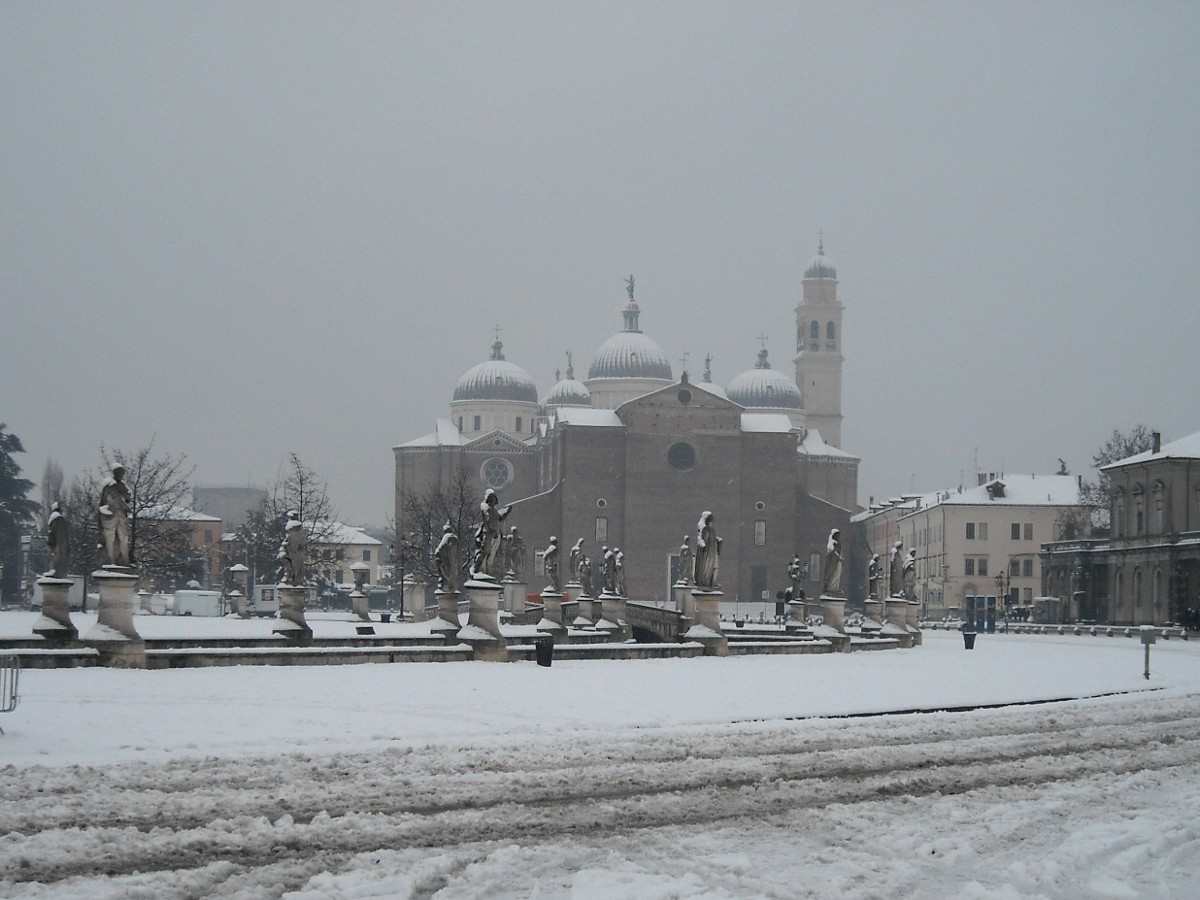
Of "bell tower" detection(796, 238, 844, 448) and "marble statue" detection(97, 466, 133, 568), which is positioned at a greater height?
"bell tower" detection(796, 238, 844, 448)

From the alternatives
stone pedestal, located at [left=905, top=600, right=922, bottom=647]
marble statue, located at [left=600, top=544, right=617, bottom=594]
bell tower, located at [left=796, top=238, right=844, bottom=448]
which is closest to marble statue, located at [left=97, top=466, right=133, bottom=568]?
marble statue, located at [left=600, top=544, right=617, bottom=594]

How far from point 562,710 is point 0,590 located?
6367 cm

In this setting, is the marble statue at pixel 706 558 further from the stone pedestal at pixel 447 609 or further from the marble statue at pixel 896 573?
the marble statue at pixel 896 573

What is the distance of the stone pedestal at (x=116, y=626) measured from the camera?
22.6 metres

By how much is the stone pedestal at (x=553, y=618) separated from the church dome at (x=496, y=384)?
8043cm

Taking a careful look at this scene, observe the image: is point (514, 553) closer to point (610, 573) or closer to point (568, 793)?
point (610, 573)

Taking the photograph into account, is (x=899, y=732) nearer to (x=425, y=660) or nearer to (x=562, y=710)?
(x=562, y=710)

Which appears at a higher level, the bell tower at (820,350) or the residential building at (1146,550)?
the bell tower at (820,350)

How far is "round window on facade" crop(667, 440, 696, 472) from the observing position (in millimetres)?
101688

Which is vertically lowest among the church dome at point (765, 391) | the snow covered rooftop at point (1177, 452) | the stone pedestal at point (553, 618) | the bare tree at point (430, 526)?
the stone pedestal at point (553, 618)

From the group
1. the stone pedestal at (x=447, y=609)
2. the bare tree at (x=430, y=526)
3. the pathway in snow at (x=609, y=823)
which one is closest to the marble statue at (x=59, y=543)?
the stone pedestal at (x=447, y=609)

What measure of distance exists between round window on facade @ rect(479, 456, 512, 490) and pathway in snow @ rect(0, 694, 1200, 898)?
9621 cm

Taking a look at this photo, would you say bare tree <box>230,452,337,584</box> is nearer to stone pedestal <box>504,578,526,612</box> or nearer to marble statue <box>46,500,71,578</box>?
stone pedestal <box>504,578,526,612</box>

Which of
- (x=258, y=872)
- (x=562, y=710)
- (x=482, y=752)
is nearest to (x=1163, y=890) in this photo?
(x=258, y=872)
